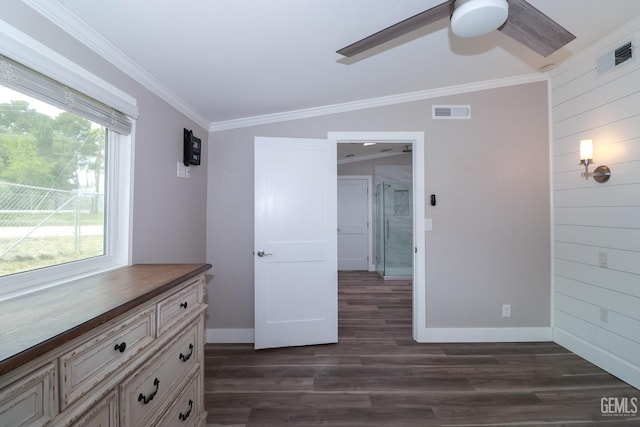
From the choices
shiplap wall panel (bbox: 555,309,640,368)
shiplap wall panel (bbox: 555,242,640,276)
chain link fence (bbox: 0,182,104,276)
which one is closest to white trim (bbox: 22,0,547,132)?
chain link fence (bbox: 0,182,104,276)

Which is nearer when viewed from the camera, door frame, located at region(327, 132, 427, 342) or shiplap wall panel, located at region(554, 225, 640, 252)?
shiplap wall panel, located at region(554, 225, 640, 252)

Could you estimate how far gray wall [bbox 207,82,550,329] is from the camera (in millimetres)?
2795

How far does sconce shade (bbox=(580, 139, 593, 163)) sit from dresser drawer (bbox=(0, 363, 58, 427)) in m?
3.45

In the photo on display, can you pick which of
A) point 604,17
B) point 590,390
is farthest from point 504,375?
point 604,17

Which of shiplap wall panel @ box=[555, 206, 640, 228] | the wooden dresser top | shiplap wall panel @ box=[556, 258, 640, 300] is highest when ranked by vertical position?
shiplap wall panel @ box=[555, 206, 640, 228]

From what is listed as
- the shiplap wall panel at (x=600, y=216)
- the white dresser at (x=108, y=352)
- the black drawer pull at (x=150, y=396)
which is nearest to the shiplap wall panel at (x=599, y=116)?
the shiplap wall panel at (x=600, y=216)

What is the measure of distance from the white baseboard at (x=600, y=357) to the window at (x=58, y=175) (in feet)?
12.1

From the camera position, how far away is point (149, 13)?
138 cm

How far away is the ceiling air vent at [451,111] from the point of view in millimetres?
2836

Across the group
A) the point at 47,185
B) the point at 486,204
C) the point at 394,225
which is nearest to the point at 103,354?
the point at 47,185

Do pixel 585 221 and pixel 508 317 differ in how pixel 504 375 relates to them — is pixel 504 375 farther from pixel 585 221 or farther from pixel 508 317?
pixel 585 221

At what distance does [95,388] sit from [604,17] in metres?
3.51

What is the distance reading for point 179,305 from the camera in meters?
1.37

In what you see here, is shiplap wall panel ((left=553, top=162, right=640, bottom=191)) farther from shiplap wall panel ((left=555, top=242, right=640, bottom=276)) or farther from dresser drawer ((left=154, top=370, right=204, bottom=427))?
dresser drawer ((left=154, top=370, right=204, bottom=427))
